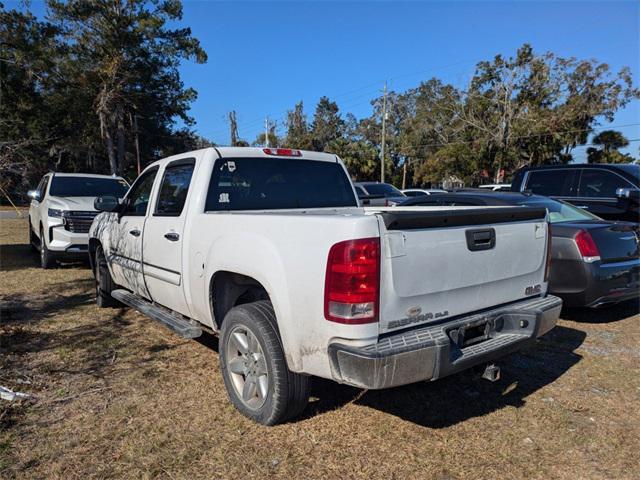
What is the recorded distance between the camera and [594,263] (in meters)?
5.12

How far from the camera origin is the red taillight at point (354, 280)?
2.48 meters

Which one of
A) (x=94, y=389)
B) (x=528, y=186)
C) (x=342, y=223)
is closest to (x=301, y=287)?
(x=342, y=223)

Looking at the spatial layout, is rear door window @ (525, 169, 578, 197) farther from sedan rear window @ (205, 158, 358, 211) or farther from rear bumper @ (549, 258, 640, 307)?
sedan rear window @ (205, 158, 358, 211)

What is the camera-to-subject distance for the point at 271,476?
2670mm

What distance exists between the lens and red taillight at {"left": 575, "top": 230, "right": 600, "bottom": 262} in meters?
5.14

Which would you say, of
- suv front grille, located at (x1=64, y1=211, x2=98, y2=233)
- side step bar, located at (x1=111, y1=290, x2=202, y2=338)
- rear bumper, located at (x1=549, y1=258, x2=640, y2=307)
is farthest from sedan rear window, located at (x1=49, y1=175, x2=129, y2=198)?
rear bumper, located at (x1=549, y1=258, x2=640, y2=307)

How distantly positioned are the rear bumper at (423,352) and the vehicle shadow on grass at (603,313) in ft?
10.5

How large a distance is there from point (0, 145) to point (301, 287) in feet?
20.7

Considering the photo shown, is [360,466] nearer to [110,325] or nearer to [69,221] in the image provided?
[110,325]

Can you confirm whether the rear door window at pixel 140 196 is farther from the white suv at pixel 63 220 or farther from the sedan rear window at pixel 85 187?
the sedan rear window at pixel 85 187

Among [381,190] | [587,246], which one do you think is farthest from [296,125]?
[587,246]

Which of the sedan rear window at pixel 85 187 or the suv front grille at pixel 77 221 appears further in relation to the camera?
the sedan rear window at pixel 85 187

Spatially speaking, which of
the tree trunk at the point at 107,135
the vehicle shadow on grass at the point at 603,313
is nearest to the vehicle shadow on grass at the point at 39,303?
the vehicle shadow on grass at the point at 603,313

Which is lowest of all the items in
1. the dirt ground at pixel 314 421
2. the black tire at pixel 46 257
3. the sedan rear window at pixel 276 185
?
the dirt ground at pixel 314 421
